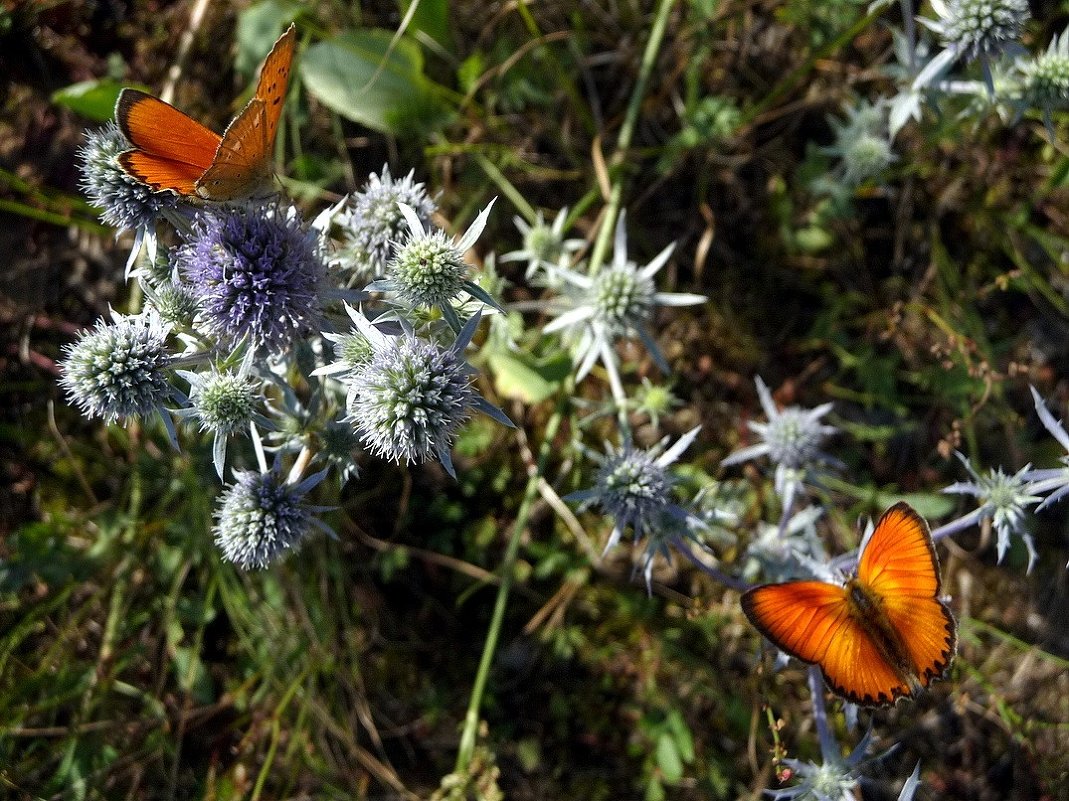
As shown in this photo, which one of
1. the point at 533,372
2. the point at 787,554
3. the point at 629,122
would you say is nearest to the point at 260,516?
the point at 533,372

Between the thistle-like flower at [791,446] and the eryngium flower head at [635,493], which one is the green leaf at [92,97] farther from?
the thistle-like flower at [791,446]

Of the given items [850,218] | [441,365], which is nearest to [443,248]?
[441,365]

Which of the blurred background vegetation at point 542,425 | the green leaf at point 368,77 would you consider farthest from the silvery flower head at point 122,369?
the green leaf at point 368,77

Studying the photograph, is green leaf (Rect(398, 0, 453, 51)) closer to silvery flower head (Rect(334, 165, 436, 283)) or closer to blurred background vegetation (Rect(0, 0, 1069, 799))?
blurred background vegetation (Rect(0, 0, 1069, 799))

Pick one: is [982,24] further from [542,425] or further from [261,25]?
[261,25]

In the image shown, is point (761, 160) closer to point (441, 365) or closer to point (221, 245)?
point (441, 365)
